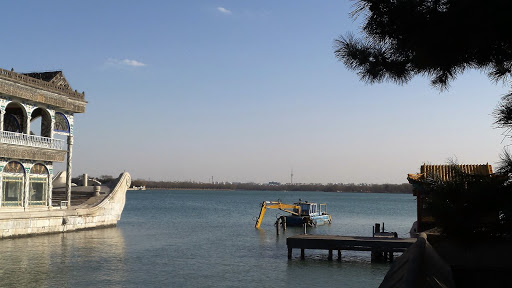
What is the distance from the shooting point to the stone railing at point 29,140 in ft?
101

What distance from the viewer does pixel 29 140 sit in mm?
32781

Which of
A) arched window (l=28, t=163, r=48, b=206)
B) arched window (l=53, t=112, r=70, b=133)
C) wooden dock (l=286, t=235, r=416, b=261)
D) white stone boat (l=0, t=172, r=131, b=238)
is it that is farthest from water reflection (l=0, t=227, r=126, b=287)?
wooden dock (l=286, t=235, r=416, b=261)

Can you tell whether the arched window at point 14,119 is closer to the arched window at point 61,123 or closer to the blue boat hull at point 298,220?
the arched window at point 61,123

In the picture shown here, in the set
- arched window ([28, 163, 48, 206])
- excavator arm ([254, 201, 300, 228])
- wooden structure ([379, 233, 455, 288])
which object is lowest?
excavator arm ([254, 201, 300, 228])

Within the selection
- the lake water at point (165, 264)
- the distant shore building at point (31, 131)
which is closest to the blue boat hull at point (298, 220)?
the lake water at point (165, 264)

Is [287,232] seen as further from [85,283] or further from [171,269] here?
[85,283]

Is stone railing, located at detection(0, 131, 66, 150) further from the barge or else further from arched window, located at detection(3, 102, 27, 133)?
the barge

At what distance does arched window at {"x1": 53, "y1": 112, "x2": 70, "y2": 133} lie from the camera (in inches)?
1430

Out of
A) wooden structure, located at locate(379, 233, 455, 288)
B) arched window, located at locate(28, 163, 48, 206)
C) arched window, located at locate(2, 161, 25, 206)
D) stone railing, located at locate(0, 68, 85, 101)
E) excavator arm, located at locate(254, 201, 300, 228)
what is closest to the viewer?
wooden structure, located at locate(379, 233, 455, 288)

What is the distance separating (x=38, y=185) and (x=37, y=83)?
6.30m

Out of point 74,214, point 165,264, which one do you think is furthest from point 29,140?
point 165,264

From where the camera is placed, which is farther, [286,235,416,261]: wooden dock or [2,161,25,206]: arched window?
[2,161,25,206]: arched window

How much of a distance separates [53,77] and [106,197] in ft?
33.3

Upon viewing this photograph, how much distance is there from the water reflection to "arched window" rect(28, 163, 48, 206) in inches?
95.7
